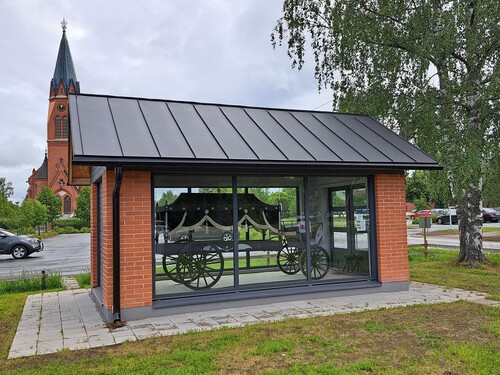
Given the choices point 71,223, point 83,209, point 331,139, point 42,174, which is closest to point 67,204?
point 42,174

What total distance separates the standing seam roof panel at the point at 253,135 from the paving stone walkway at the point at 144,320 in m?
2.57

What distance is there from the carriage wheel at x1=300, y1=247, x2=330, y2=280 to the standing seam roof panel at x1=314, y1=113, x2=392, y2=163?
205 centimetres

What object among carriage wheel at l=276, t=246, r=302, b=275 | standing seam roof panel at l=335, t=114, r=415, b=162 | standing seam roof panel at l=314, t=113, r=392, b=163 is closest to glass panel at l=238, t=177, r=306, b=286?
carriage wheel at l=276, t=246, r=302, b=275

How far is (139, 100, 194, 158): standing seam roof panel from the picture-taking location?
A: 6857 mm

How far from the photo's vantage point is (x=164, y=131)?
752 cm

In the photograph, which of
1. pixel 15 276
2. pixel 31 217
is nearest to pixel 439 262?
pixel 15 276

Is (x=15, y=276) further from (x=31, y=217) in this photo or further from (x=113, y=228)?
(x=31, y=217)

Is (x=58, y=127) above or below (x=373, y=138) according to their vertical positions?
above

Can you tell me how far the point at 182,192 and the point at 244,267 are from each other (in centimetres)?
177

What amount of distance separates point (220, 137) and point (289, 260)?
2707 mm

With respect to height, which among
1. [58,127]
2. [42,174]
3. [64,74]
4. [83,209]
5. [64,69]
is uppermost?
[64,69]

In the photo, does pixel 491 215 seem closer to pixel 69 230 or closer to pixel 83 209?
pixel 69 230

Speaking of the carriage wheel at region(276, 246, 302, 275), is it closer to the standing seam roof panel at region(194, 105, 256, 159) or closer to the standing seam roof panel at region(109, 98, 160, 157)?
the standing seam roof panel at region(194, 105, 256, 159)

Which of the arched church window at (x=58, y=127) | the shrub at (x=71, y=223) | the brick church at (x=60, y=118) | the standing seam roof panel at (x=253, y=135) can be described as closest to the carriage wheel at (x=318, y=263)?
the standing seam roof panel at (x=253, y=135)
